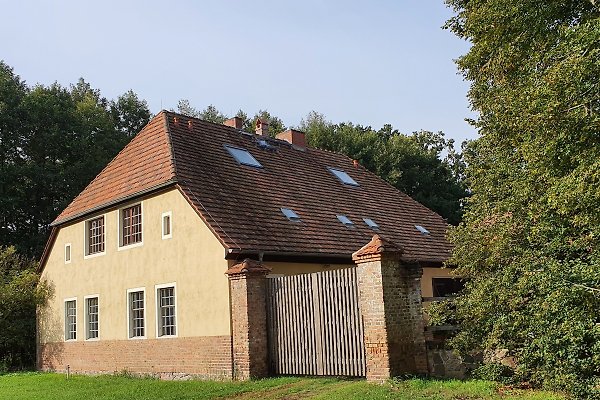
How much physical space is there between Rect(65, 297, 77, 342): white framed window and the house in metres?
0.05

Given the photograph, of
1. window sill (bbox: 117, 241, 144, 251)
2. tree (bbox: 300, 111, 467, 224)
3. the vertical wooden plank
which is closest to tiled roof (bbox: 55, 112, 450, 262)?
window sill (bbox: 117, 241, 144, 251)

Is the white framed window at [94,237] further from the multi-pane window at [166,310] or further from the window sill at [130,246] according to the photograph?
the multi-pane window at [166,310]

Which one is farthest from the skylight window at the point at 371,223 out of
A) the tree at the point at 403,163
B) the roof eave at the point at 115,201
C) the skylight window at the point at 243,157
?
the tree at the point at 403,163

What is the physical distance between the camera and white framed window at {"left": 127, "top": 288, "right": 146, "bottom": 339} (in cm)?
1809

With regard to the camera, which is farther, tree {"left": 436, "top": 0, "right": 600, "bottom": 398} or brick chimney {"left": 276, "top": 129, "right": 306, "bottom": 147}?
brick chimney {"left": 276, "top": 129, "right": 306, "bottom": 147}

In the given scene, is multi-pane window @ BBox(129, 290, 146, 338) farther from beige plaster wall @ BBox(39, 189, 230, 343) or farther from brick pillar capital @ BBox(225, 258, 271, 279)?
brick pillar capital @ BBox(225, 258, 271, 279)

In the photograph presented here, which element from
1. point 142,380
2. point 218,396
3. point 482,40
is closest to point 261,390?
point 218,396

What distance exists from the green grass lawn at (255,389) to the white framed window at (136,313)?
4.47ft

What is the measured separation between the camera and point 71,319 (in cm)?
2152

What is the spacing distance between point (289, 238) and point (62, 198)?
2378cm

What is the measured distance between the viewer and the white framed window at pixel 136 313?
59.4ft

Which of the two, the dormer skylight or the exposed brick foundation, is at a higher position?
the dormer skylight

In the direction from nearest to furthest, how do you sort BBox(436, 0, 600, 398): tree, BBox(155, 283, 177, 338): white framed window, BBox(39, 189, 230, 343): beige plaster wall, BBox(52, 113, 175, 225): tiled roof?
BBox(436, 0, 600, 398): tree < BBox(39, 189, 230, 343): beige plaster wall < BBox(155, 283, 177, 338): white framed window < BBox(52, 113, 175, 225): tiled roof

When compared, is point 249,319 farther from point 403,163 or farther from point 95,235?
point 403,163
